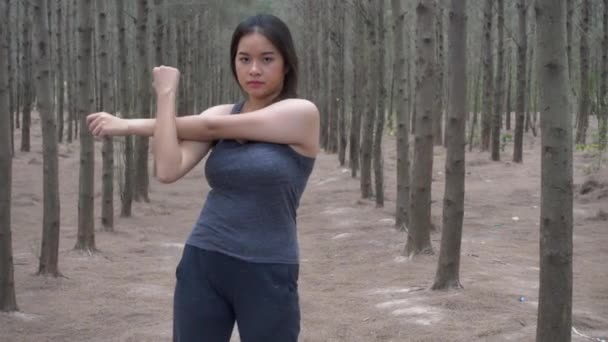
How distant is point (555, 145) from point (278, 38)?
1482mm

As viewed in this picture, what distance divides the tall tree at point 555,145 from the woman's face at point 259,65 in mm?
1434

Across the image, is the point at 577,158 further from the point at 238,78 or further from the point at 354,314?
the point at 238,78

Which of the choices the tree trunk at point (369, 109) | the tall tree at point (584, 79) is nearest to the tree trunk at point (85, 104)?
the tree trunk at point (369, 109)

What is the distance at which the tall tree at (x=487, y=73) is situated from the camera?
15633 mm

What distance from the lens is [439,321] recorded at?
496cm

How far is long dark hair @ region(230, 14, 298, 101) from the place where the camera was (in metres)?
2.00

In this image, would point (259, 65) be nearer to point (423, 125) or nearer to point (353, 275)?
point (423, 125)

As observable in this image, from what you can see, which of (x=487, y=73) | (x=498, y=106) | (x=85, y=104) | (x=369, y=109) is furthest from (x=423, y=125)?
(x=487, y=73)

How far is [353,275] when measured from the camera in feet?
23.0

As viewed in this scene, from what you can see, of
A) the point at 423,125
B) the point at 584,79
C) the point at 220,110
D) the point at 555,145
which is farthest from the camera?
the point at 584,79

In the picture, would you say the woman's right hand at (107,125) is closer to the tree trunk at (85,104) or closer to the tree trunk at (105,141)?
the tree trunk at (85,104)

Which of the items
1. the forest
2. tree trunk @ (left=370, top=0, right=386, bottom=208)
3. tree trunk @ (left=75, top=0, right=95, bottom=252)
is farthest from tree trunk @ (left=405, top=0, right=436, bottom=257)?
tree trunk @ (left=370, top=0, right=386, bottom=208)

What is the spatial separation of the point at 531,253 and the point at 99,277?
415 centimetres

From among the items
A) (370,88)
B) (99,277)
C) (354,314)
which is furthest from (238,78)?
(370,88)
